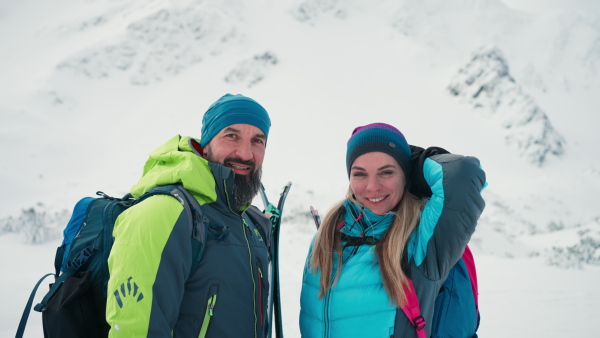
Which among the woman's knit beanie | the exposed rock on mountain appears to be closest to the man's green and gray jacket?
the woman's knit beanie

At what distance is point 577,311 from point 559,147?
27.5 m

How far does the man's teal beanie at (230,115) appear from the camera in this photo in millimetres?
2115

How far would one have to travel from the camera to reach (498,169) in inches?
952

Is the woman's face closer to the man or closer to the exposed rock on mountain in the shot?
the man

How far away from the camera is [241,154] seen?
6.76 ft

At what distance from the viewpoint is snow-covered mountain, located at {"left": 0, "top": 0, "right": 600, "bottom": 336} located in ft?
52.0

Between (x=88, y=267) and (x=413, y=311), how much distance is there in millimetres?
1388

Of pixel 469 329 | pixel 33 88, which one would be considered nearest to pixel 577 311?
pixel 469 329

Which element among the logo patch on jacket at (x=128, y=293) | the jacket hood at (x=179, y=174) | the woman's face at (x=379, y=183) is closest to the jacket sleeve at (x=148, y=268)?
the logo patch on jacket at (x=128, y=293)

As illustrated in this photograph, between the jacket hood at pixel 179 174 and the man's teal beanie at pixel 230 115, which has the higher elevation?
the man's teal beanie at pixel 230 115

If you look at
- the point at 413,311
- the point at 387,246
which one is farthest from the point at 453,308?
the point at 387,246

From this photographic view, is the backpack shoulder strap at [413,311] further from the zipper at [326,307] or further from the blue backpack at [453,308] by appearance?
the zipper at [326,307]

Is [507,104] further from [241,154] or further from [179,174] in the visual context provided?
[179,174]

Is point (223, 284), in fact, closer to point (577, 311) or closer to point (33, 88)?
point (577, 311)
